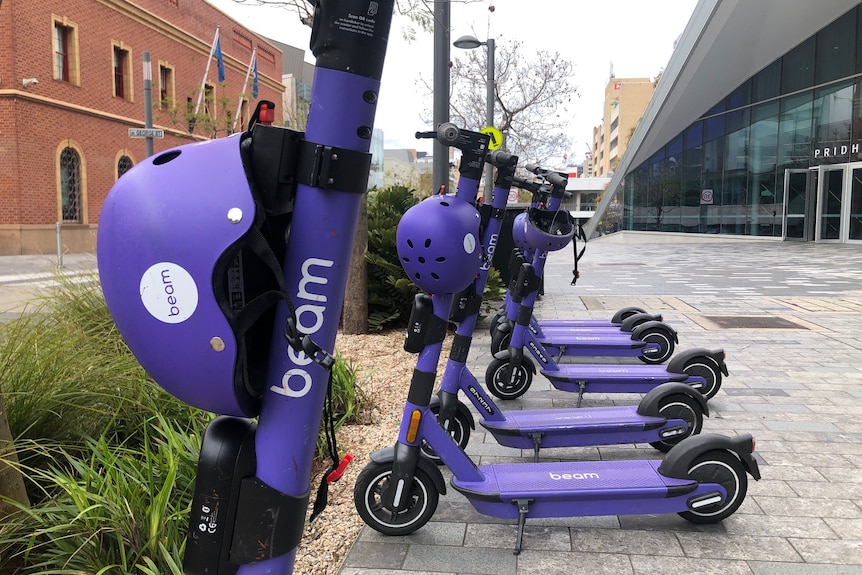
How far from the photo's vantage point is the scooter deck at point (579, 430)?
3.88 metres

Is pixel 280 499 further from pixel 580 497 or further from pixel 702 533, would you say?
pixel 702 533

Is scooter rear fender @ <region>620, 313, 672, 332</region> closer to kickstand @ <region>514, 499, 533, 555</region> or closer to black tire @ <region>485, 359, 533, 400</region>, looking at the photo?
black tire @ <region>485, 359, 533, 400</region>

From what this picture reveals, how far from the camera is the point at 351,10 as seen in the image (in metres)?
1.19

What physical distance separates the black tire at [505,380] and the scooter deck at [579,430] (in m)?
1.26

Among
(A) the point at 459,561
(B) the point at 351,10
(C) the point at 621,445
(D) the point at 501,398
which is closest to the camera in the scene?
(B) the point at 351,10

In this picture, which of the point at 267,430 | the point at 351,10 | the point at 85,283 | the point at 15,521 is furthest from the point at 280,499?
the point at 85,283

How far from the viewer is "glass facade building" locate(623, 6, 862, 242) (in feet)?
Result: 82.3

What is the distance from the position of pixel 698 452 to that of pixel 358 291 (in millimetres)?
4784

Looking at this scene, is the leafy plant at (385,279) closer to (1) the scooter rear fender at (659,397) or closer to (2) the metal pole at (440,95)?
(2) the metal pole at (440,95)

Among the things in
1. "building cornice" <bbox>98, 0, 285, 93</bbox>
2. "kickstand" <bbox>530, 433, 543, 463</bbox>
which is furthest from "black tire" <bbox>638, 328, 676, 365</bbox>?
"building cornice" <bbox>98, 0, 285, 93</bbox>

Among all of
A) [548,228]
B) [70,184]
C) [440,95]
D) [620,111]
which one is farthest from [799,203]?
[620,111]

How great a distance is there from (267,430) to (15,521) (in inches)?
64.9

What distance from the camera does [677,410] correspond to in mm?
4074

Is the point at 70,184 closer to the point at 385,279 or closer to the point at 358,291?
the point at 385,279
